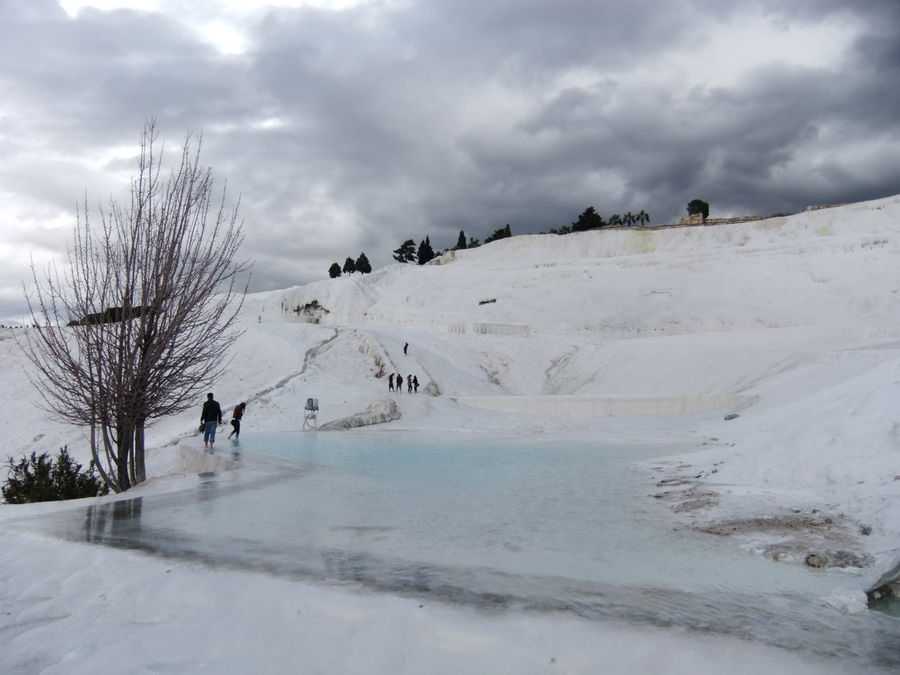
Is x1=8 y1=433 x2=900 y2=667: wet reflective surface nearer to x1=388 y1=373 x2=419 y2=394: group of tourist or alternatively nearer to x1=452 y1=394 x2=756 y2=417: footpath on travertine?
x1=452 y1=394 x2=756 y2=417: footpath on travertine

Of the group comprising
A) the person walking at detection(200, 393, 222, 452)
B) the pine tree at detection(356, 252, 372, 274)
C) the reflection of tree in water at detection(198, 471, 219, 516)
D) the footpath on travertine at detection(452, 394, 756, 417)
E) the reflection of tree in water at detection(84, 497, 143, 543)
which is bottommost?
the footpath on travertine at detection(452, 394, 756, 417)

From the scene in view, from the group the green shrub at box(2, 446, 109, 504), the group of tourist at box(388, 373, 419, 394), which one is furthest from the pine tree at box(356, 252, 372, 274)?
the green shrub at box(2, 446, 109, 504)

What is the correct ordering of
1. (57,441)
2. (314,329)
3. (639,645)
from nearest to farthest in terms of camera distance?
1. (639,645)
2. (57,441)
3. (314,329)

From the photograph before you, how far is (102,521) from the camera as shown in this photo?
6930 mm

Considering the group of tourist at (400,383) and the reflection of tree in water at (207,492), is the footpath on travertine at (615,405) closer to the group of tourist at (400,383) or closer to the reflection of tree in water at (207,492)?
the group of tourist at (400,383)

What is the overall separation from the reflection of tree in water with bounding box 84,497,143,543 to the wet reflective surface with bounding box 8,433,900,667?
0.08ft

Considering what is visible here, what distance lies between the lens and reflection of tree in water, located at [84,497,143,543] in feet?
20.3

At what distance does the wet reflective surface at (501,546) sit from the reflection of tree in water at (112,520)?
0.03 m

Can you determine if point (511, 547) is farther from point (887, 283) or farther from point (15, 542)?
point (887, 283)

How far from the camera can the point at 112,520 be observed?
7.01m

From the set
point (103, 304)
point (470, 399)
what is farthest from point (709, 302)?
point (103, 304)

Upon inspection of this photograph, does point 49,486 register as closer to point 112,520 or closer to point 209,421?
point 209,421

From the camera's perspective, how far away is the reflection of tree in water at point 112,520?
6176mm

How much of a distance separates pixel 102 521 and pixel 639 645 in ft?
19.0
